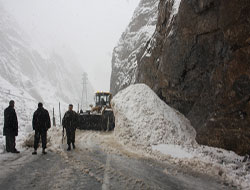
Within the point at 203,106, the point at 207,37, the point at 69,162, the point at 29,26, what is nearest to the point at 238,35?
the point at 207,37

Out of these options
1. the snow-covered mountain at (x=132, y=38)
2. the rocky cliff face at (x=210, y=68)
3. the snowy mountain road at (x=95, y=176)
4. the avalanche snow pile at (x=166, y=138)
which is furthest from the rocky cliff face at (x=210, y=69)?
the snow-covered mountain at (x=132, y=38)

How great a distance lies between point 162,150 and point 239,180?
315cm

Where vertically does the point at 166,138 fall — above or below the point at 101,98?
below

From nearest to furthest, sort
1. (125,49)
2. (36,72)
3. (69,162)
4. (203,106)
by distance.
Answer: (69,162)
(203,106)
(125,49)
(36,72)

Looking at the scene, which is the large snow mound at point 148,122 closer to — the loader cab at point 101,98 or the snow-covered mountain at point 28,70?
the loader cab at point 101,98

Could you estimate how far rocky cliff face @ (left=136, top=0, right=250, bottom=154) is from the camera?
19.9 feet

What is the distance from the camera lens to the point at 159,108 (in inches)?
394

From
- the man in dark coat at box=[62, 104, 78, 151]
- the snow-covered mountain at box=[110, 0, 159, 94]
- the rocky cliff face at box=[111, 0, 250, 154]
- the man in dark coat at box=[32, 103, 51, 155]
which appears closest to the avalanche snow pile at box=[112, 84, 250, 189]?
the rocky cliff face at box=[111, 0, 250, 154]

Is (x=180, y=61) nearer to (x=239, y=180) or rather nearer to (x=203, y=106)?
(x=203, y=106)

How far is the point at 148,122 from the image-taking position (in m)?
9.19

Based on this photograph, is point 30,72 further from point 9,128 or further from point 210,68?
point 210,68

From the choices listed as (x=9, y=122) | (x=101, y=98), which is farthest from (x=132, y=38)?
(x=9, y=122)

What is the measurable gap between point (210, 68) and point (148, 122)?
3.64 meters

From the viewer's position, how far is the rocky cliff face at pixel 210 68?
608 cm
